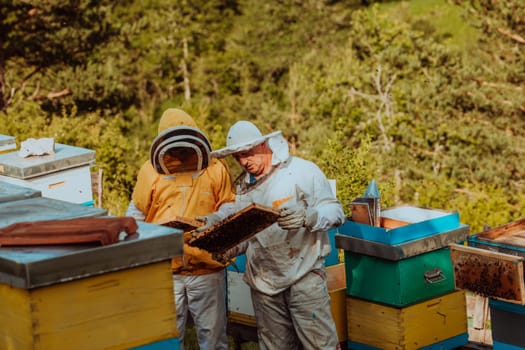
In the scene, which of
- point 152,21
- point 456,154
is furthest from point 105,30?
point 152,21

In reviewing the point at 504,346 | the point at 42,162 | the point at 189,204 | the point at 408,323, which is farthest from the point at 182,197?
the point at 504,346

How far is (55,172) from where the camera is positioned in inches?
243

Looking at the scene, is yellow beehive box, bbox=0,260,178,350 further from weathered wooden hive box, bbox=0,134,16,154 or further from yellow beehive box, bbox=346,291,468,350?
weathered wooden hive box, bbox=0,134,16,154

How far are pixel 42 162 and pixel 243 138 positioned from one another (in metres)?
2.33

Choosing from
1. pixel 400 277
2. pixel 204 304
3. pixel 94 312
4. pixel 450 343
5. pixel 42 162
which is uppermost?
pixel 42 162

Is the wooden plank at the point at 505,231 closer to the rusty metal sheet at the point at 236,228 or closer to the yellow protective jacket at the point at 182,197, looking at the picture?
the rusty metal sheet at the point at 236,228

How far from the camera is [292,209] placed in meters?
4.04

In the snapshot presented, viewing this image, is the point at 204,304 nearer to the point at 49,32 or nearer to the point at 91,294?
the point at 91,294

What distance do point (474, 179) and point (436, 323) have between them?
18.0 m

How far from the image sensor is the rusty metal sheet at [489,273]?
400 centimetres

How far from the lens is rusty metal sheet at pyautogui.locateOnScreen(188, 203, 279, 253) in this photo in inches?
152

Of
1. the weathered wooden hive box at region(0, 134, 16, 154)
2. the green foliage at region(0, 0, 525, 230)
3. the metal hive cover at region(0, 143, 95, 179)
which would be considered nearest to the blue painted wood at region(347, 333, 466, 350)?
the metal hive cover at region(0, 143, 95, 179)

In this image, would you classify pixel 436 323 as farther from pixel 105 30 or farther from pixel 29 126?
pixel 105 30

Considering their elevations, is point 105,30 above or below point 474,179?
above
